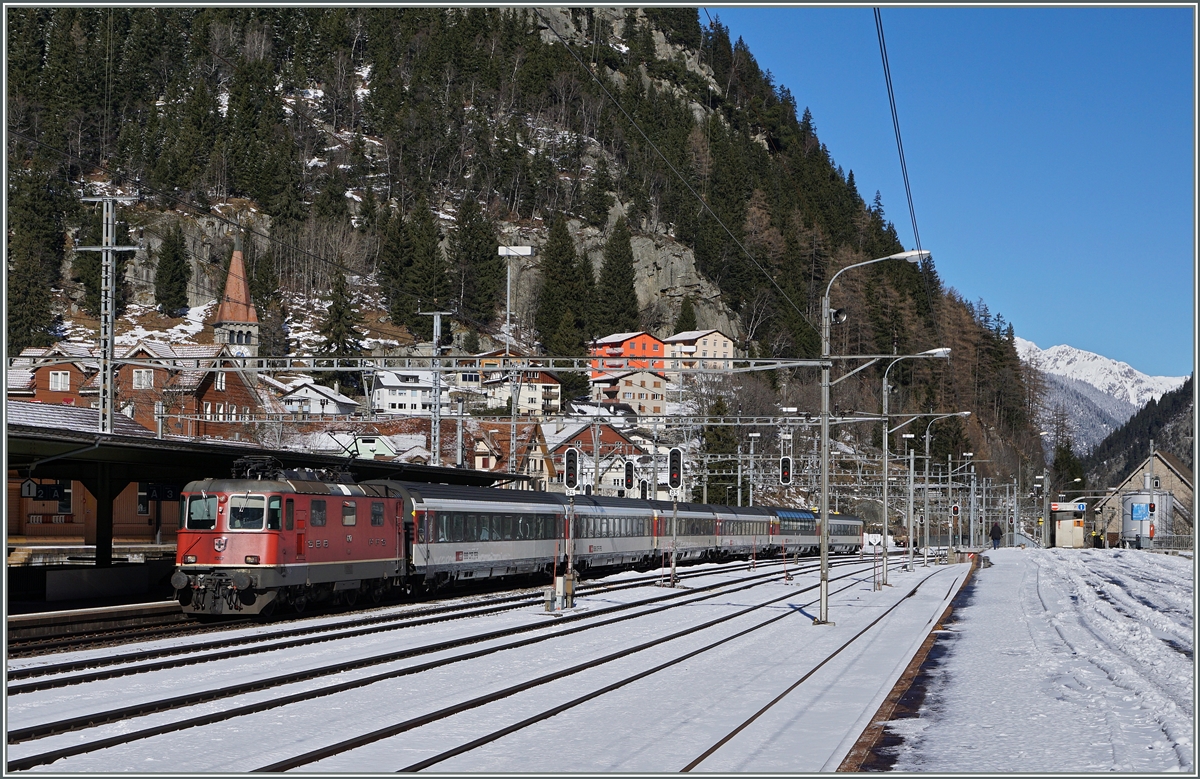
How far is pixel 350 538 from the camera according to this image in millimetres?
29703

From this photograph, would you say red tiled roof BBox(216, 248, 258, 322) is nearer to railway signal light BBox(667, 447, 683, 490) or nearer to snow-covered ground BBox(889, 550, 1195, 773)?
railway signal light BBox(667, 447, 683, 490)

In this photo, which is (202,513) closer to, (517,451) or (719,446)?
(517,451)

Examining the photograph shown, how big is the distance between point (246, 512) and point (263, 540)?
793 mm

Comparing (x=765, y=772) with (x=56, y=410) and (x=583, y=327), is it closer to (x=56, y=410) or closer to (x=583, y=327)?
(x=56, y=410)

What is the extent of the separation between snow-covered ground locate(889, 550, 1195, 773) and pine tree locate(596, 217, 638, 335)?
140 metres

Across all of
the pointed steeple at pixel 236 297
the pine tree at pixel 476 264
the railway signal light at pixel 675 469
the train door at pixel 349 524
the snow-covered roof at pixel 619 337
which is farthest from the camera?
the pine tree at pixel 476 264

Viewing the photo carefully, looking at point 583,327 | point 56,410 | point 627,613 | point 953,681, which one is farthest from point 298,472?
point 583,327

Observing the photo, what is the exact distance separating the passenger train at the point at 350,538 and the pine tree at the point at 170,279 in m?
132

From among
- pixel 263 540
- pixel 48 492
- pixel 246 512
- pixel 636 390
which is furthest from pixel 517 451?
pixel 263 540

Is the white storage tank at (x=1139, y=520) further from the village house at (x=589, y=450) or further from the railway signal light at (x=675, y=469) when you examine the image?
the railway signal light at (x=675, y=469)

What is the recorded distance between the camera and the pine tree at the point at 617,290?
175 meters

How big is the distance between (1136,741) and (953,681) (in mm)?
5475

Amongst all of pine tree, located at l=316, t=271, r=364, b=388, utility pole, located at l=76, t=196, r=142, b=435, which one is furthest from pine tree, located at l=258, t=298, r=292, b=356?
utility pole, located at l=76, t=196, r=142, b=435

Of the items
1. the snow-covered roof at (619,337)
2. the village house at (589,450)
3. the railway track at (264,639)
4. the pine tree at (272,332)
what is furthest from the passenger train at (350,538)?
the pine tree at (272,332)
